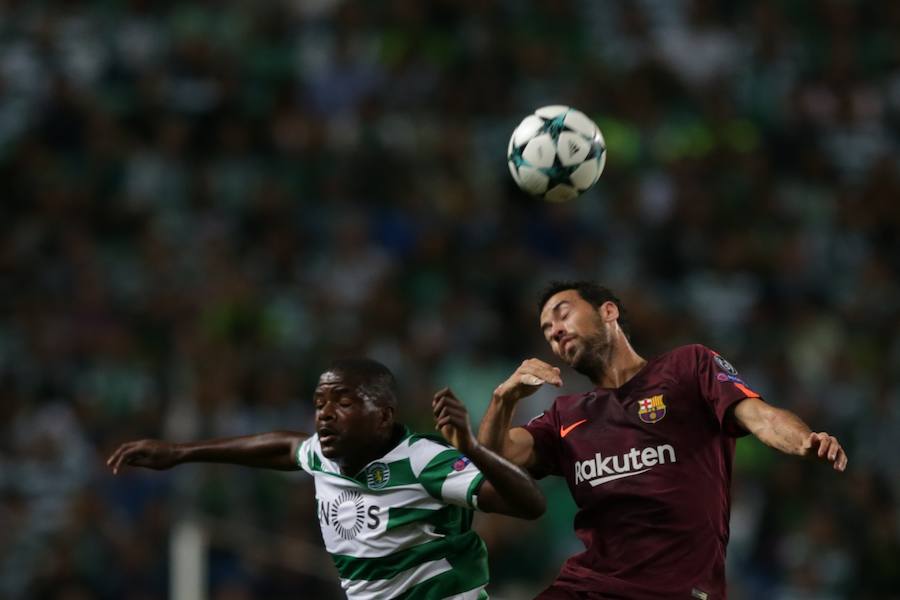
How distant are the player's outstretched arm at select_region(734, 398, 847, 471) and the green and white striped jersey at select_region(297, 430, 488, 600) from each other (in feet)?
3.63

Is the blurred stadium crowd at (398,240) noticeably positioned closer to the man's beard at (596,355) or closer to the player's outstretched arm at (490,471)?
the man's beard at (596,355)

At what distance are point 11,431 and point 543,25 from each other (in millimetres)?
6936

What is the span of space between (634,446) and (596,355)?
472mm

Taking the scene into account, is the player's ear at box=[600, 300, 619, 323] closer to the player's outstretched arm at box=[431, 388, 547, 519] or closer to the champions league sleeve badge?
the player's outstretched arm at box=[431, 388, 547, 519]

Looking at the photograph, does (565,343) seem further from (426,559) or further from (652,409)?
(426,559)

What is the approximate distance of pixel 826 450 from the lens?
5.03 m

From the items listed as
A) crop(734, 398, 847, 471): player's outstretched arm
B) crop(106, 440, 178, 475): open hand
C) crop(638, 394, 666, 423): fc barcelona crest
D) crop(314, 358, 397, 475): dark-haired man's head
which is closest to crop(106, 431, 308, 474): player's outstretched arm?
crop(106, 440, 178, 475): open hand

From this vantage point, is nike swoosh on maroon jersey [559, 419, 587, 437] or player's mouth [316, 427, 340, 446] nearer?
player's mouth [316, 427, 340, 446]

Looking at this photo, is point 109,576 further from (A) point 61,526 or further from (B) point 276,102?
(B) point 276,102

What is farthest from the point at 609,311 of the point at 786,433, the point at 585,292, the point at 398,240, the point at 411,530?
the point at 398,240

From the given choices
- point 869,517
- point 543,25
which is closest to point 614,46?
point 543,25

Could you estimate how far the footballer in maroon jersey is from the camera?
5.77m

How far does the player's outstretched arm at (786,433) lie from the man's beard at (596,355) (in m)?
0.70

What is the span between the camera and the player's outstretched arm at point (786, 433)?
503cm
